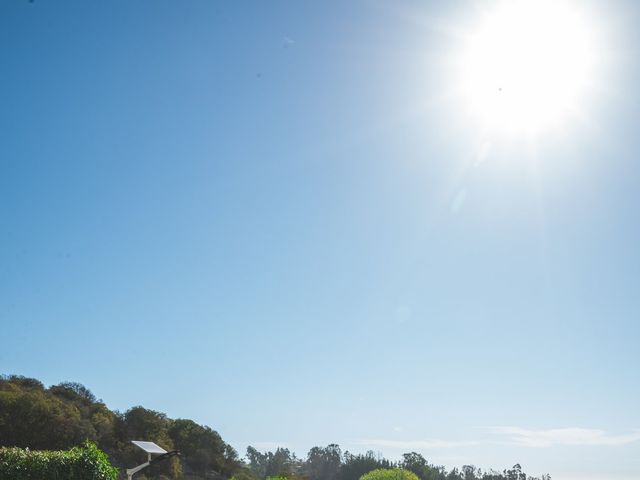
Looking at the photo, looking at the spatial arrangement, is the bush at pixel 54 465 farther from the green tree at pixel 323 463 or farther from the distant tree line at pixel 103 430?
the green tree at pixel 323 463

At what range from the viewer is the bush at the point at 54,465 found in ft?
53.3

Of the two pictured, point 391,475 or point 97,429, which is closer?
point 391,475

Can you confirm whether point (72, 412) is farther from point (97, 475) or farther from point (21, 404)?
point (97, 475)

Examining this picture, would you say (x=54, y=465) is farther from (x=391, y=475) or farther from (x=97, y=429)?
(x=97, y=429)

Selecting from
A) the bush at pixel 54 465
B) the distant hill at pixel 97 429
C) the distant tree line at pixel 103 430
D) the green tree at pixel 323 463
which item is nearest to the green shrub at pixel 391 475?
the distant tree line at pixel 103 430

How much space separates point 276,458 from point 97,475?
5771 inches

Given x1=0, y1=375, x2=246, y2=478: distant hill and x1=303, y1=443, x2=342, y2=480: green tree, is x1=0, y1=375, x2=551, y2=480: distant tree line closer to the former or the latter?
x1=0, y1=375, x2=246, y2=478: distant hill

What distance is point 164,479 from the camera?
5800 centimetres

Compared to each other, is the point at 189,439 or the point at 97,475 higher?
the point at 189,439

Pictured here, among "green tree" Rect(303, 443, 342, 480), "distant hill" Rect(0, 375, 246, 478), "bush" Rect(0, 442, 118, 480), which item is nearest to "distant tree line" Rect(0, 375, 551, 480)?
"distant hill" Rect(0, 375, 246, 478)

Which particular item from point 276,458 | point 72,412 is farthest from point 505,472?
point 72,412

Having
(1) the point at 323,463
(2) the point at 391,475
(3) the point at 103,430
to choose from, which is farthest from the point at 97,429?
(1) the point at 323,463

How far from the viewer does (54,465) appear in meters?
17.0

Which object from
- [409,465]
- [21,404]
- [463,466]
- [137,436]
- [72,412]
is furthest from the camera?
[463,466]
